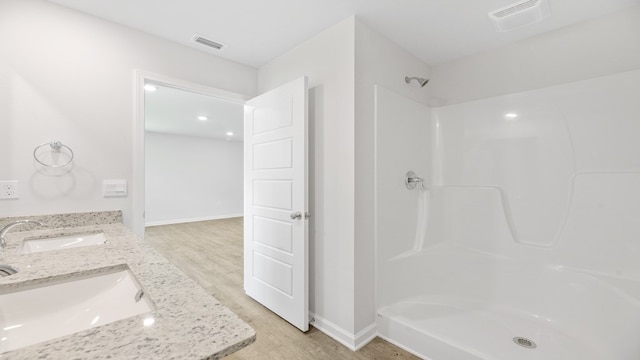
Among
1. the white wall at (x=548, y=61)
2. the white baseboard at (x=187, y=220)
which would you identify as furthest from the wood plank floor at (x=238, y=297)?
A: the white wall at (x=548, y=61)

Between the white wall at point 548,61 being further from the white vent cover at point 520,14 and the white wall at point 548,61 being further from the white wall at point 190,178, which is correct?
the white wall at point 190,178

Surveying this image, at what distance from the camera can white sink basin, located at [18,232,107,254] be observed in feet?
4.89

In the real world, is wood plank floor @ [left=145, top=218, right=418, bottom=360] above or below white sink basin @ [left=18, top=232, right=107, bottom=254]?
below

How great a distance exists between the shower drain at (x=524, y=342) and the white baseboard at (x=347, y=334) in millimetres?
958

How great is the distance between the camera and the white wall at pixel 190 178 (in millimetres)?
6887

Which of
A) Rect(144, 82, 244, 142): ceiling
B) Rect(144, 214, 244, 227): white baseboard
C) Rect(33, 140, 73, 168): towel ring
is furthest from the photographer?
Rect(144, 214, 244, 227): white baseboard

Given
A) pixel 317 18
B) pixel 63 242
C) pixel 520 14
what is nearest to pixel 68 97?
pixel 63 242

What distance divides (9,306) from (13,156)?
4.34 ft

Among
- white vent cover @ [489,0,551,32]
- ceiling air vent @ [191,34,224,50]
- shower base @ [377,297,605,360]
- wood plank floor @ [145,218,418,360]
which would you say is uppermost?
ceiling air vent @ [191,34,224,50]

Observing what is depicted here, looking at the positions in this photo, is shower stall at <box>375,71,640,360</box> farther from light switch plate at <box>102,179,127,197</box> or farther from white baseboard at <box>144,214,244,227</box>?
white baseboard at <box>144,214,244,227</box>

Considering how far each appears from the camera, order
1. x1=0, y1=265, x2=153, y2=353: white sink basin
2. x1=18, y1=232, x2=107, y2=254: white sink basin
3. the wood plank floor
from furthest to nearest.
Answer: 1. the wood plank floor
2. x1=18, y1=232, x2=107, y2=254: white sink basin
3. x1=0, y1=265, x2=153, y2=353: white sink basin

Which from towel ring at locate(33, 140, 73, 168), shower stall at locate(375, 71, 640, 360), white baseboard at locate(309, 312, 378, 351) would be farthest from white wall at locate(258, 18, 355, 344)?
towel ring at locate(33, 140, 73, 168)

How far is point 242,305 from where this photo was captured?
2553mm

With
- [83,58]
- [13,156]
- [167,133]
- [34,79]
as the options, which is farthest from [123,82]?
[167,133]
